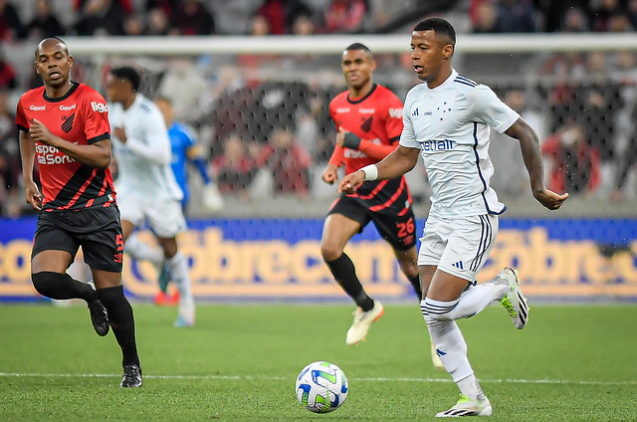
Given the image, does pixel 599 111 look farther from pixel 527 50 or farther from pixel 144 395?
pixel 144 395

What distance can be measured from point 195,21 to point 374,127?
376 inches

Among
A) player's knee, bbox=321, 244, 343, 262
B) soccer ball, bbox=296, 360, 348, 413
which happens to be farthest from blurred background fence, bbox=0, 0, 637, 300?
soccer ball, bbox=296, 360, 348, 413

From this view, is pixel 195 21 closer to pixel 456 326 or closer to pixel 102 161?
pixel 102 161

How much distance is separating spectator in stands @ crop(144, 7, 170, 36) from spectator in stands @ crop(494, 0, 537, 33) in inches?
225

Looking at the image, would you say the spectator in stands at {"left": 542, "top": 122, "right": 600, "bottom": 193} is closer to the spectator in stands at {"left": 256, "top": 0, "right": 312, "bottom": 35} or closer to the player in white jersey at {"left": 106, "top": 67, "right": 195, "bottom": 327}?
the spectator in stands at {"left": 256, "top": 0, "right": 312, "bottom": 35}

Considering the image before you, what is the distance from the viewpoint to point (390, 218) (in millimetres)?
9086

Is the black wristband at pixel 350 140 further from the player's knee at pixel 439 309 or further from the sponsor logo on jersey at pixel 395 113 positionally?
the player's knee at pixel 439 309

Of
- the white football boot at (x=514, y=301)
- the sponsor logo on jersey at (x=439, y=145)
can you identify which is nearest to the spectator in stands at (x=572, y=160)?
the white football boot at (x=514, y=301)

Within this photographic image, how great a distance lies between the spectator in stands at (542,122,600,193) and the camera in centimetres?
1445

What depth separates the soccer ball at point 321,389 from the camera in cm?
606

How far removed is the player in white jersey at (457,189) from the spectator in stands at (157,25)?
11727mm

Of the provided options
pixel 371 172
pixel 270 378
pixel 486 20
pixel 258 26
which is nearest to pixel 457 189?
pixel 371 172

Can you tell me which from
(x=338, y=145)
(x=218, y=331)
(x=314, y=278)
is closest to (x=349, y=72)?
(x=338, y=145)

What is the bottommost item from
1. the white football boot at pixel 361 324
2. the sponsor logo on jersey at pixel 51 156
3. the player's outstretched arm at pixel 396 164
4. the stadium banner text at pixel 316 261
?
the stadium banner text at pixel 316 261
